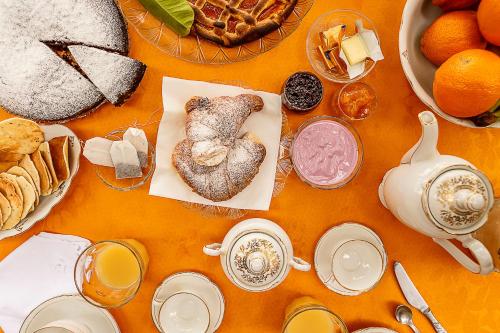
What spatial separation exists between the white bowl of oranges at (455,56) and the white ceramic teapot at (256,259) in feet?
1.48

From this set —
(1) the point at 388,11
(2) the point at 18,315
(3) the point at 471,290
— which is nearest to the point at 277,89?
(1) the point at 388,11

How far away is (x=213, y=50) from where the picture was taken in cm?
121

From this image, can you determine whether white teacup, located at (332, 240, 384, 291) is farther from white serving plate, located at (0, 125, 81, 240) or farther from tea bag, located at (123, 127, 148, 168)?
white serving plate, located at (0, 125, 81, 240)

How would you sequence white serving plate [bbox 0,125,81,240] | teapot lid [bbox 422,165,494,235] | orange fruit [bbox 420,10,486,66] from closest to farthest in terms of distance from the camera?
teapot lid [bbox 422,165,494,235] → orange fruit [bbox 420,10,486,66] → white serving plate [bbox 0,125,81,240]

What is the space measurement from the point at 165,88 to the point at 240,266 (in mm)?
441

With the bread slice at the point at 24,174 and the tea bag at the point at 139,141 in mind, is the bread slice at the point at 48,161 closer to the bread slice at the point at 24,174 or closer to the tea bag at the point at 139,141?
the bread slice at the point at 24,174

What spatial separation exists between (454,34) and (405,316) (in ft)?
2.12

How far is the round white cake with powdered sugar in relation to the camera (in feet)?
3.92

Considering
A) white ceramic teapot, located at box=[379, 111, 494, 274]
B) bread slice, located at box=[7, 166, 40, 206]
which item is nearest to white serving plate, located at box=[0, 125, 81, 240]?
bread slice, located at box=[7, 166, 40, 206]

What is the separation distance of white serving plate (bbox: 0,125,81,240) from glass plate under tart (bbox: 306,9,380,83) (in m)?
0.59

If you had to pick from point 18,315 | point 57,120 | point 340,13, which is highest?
point 340,13

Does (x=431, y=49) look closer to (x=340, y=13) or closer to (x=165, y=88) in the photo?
(x=340, y=13)

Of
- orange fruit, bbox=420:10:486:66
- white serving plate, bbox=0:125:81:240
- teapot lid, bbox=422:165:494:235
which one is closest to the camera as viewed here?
teapot lid, bbox=422:165:494:235

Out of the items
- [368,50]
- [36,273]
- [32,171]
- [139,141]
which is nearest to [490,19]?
[368,50]
